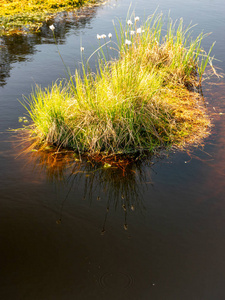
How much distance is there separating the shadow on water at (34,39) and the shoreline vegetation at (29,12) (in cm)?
30

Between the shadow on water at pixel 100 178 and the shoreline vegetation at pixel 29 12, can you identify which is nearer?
the shadow on water at pixel 100 178

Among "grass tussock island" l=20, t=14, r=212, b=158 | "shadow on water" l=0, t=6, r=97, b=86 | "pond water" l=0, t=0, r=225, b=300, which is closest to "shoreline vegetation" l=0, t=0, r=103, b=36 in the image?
"shadow on water" l=0, t=6, r=97, b=86

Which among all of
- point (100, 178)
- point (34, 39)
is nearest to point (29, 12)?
point (34, 39)

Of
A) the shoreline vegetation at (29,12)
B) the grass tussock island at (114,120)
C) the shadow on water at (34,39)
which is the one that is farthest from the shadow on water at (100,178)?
the shoreline vegetation at (29,12)

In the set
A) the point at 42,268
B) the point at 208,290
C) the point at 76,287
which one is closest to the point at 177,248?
the point at 208,290

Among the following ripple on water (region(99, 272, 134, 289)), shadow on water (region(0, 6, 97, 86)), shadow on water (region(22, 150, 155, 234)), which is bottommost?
shadow on water (region(0, 6, 97, 86))

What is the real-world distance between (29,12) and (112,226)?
7.90 metres

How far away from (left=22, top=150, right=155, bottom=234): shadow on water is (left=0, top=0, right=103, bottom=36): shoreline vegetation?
16.5ft

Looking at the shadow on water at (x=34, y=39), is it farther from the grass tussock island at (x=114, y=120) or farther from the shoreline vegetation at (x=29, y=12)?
the grass tussock island at (x=114, y=120)

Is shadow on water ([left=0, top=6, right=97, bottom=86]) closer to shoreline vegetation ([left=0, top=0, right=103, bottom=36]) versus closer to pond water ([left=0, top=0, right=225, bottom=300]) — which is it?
shoreline vegetation ([left=0, top=0, right=103, bottom=36])

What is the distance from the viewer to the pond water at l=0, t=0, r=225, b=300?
7.43 feet

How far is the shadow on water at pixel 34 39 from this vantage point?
240 inches

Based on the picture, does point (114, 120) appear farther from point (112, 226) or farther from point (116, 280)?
point (116, 280)

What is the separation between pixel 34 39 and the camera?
7184 mm
